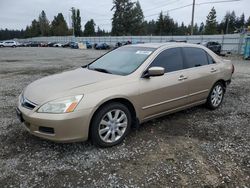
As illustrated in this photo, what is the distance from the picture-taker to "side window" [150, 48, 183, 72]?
14.0ft

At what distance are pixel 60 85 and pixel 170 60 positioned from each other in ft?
6.71

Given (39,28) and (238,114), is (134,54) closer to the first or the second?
(238,114)

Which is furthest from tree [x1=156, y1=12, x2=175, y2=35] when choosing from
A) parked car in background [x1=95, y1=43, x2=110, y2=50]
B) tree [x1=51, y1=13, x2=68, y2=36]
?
tree [x1=51, y1=13, x2=68, y2=36]

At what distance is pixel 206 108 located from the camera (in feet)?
18.3

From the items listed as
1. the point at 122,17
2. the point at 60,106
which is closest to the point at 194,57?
the point at 60,106

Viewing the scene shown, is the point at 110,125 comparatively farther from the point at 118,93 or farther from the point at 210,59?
the point at 210,59

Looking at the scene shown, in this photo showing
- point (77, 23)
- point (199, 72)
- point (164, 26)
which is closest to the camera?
point (199, 72)

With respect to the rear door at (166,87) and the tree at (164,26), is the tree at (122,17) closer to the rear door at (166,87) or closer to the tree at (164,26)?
the tree at (164,26)

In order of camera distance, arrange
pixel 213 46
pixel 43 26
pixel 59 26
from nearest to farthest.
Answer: pixel 213 46 < pixel 59 26 < pixel 43 26

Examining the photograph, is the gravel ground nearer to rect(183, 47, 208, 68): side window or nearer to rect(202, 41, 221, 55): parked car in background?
rect(183, 47, 208, 68): side window

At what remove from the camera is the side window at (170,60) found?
14.0ft

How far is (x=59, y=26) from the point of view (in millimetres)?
90688

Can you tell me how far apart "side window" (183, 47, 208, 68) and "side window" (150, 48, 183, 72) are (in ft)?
0.59

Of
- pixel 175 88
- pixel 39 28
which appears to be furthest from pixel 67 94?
pixel 39 28
